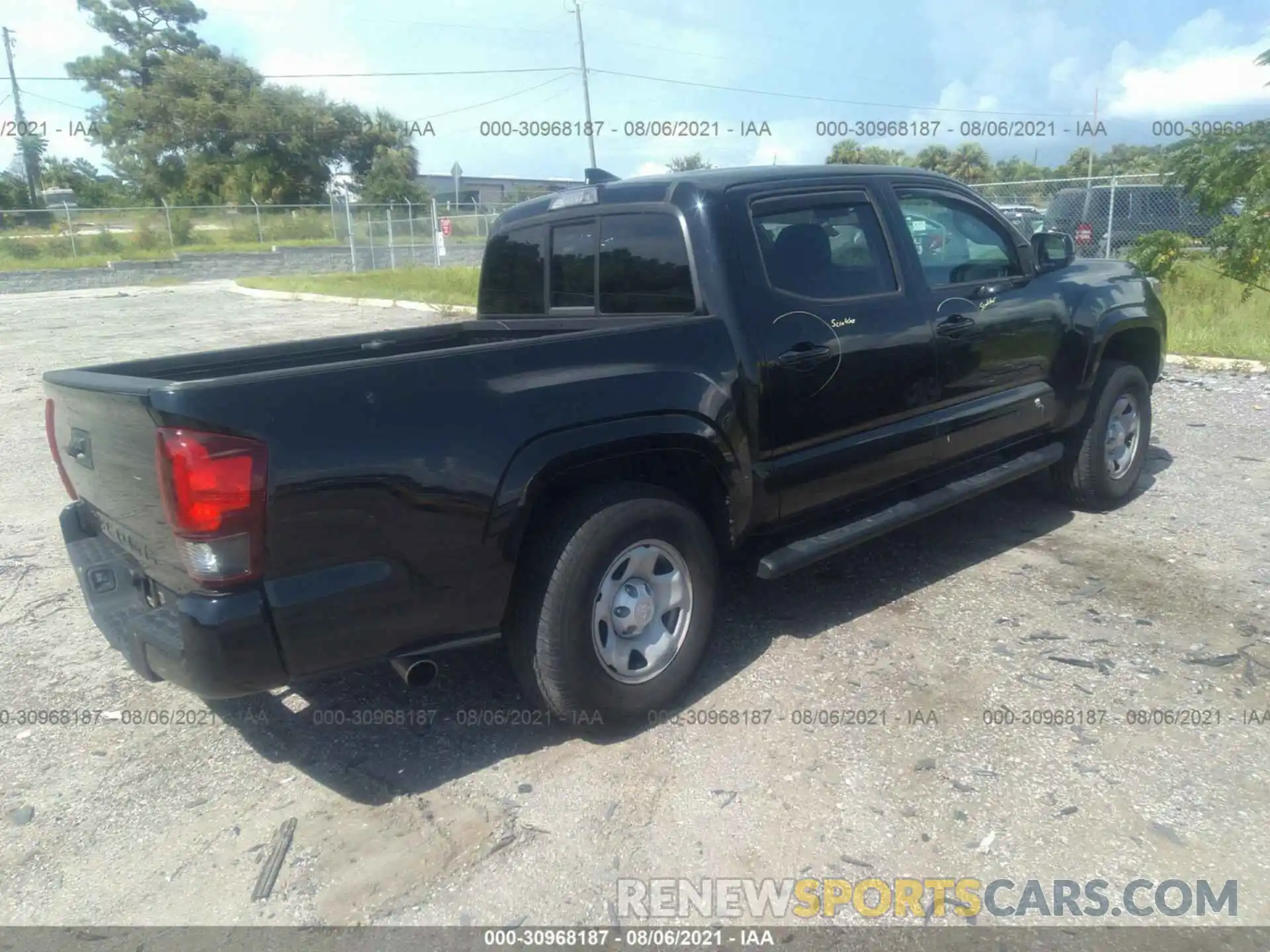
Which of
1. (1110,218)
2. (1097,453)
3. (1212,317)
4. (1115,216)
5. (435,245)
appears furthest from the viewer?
(435,245)

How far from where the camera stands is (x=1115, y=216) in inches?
658

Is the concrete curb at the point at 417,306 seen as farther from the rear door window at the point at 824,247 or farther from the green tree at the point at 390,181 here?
the green tree at the point at 390,181

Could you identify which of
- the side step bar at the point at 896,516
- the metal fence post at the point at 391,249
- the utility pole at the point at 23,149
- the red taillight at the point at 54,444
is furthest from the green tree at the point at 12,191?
the side step bar at the point at 896,516

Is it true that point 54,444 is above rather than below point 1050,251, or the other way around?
below

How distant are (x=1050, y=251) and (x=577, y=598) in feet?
11.1

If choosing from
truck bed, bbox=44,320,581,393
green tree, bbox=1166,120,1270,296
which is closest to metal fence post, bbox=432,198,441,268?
green tree, bbox=1166,120,1270,296

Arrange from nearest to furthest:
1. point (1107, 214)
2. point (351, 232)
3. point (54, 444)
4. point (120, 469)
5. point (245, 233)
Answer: point (120, 469) → point (54, 444) → point (1107, 214) → point (351, 232) → point (245, 233)

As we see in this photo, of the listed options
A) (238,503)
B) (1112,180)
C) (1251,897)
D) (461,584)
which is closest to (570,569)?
(461,584)

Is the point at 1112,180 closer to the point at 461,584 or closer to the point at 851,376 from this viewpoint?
the point at 851,376

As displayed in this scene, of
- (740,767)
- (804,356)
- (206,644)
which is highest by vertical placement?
(804,356)

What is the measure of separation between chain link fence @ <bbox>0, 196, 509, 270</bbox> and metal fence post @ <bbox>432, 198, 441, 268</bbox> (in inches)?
1.8

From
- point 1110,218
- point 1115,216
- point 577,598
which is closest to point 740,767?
point 577,598

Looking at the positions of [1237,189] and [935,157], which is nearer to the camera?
[1237,189]

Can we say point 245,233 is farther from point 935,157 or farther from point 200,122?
point 935,157
